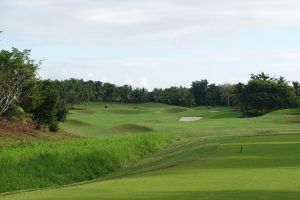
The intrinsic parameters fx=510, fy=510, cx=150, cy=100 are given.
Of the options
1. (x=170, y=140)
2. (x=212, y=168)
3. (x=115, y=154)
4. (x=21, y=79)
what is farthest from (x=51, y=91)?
(x=212, y=168)

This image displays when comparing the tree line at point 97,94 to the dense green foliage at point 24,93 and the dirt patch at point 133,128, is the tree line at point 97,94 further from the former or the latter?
the dirt patch at point 133,128

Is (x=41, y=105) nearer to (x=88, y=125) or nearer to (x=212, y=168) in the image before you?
(x=88, y=125)

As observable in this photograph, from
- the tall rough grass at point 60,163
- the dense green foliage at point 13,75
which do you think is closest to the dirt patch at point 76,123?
the dense green foliage at point 13,75

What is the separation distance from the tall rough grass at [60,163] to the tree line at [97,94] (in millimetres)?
7499

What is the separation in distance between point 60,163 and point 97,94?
124 metres

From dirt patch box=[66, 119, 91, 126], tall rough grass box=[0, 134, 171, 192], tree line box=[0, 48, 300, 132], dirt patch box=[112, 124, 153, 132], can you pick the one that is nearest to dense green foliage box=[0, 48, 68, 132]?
tree line box=[0, 48, 300, 132]

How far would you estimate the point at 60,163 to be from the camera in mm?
28547

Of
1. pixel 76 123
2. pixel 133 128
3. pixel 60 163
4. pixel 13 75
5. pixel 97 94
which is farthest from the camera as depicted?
pixel 97 94

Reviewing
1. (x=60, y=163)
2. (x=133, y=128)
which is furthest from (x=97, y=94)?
(x=60, y=163)

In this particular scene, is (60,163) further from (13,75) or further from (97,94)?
(97,94)

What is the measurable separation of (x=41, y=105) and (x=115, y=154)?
47.2 feet

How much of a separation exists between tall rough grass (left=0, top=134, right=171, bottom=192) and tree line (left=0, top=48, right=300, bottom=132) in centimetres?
750

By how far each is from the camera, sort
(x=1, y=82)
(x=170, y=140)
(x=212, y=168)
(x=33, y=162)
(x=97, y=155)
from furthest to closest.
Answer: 1. (x=170, y=140)
2. (x=1, y=82)
3. (x=97, y=155)
4. (x=33, y=162)
5. (x=212, y=168)

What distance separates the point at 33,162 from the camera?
27.9m
